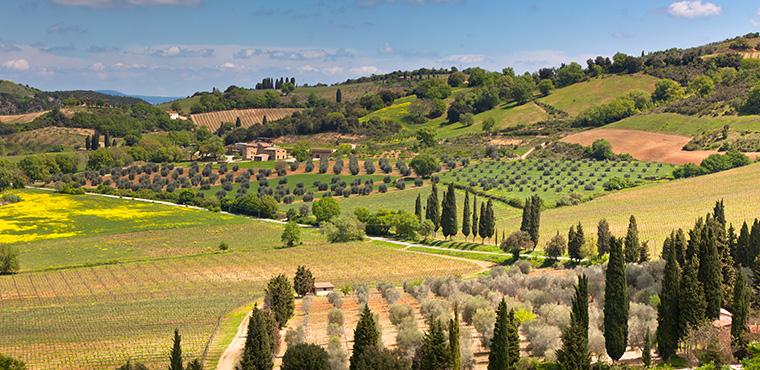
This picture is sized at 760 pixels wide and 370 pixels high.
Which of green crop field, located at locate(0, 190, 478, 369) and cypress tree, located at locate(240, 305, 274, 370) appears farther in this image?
green crop field, located at locate(0, 190, 478, 369)

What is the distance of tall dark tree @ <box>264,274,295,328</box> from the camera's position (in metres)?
59.3

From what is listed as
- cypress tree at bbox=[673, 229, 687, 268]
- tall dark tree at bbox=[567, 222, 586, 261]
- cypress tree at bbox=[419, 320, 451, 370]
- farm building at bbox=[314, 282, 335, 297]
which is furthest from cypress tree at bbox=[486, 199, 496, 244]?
cypress tree at bbox=[419, 320, 451, 370]

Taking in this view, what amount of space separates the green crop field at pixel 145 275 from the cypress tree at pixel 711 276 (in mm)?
32052

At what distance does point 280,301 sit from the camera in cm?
6009

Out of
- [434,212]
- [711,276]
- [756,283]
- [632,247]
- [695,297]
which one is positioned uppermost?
[434,212]

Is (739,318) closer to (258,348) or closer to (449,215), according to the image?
(258,348)

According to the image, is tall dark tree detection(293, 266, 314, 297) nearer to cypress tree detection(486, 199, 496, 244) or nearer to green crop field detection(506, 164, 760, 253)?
A: cypress tree detection(486, 199, 496, 244)

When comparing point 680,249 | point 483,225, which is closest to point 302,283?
point 483,225

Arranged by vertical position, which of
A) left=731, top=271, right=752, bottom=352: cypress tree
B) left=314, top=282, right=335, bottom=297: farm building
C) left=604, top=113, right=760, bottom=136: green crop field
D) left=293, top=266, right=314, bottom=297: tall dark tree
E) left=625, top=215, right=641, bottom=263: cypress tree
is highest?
left=604, top=113, right=760, bottom=136: green crop field

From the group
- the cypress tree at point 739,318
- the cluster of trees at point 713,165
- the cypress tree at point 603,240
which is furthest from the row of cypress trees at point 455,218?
the cypress tree at point 739,318

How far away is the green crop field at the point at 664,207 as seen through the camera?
91.7m

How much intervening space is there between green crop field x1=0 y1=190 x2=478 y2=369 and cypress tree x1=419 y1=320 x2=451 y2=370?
1634 cm

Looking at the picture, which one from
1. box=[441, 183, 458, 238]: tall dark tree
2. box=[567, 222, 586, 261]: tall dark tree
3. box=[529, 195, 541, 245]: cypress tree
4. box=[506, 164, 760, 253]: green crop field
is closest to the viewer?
box=[567, 222, 586, 261]: tall dark tree

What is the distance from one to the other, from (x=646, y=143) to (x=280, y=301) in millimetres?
113842
